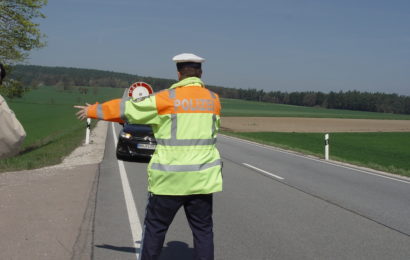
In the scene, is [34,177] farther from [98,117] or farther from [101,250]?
[98,117]

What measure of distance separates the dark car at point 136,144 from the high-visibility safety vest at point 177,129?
9.83 metres

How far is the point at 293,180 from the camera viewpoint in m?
10.8

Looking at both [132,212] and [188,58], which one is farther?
[132,212]

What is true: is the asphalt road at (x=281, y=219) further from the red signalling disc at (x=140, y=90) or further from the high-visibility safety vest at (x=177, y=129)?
the red signalling disc at (x=140, y=90)

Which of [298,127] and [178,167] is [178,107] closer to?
[178,167]

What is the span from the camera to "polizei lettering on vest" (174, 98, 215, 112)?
131 inches

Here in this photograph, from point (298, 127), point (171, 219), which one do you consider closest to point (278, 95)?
point (298, 127)

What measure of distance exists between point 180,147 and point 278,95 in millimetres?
153349

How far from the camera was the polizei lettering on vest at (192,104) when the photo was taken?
334 centimetres

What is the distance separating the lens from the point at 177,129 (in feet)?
11.0

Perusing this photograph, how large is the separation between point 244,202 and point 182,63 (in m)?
4.71

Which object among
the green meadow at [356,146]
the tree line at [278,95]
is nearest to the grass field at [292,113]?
the tree line at [278,95]

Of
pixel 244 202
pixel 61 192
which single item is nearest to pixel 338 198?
pixel 244 202

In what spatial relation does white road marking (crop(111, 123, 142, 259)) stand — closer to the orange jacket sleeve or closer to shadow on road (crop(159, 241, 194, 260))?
shadow on road (crop(159, 241, 194, 260))
